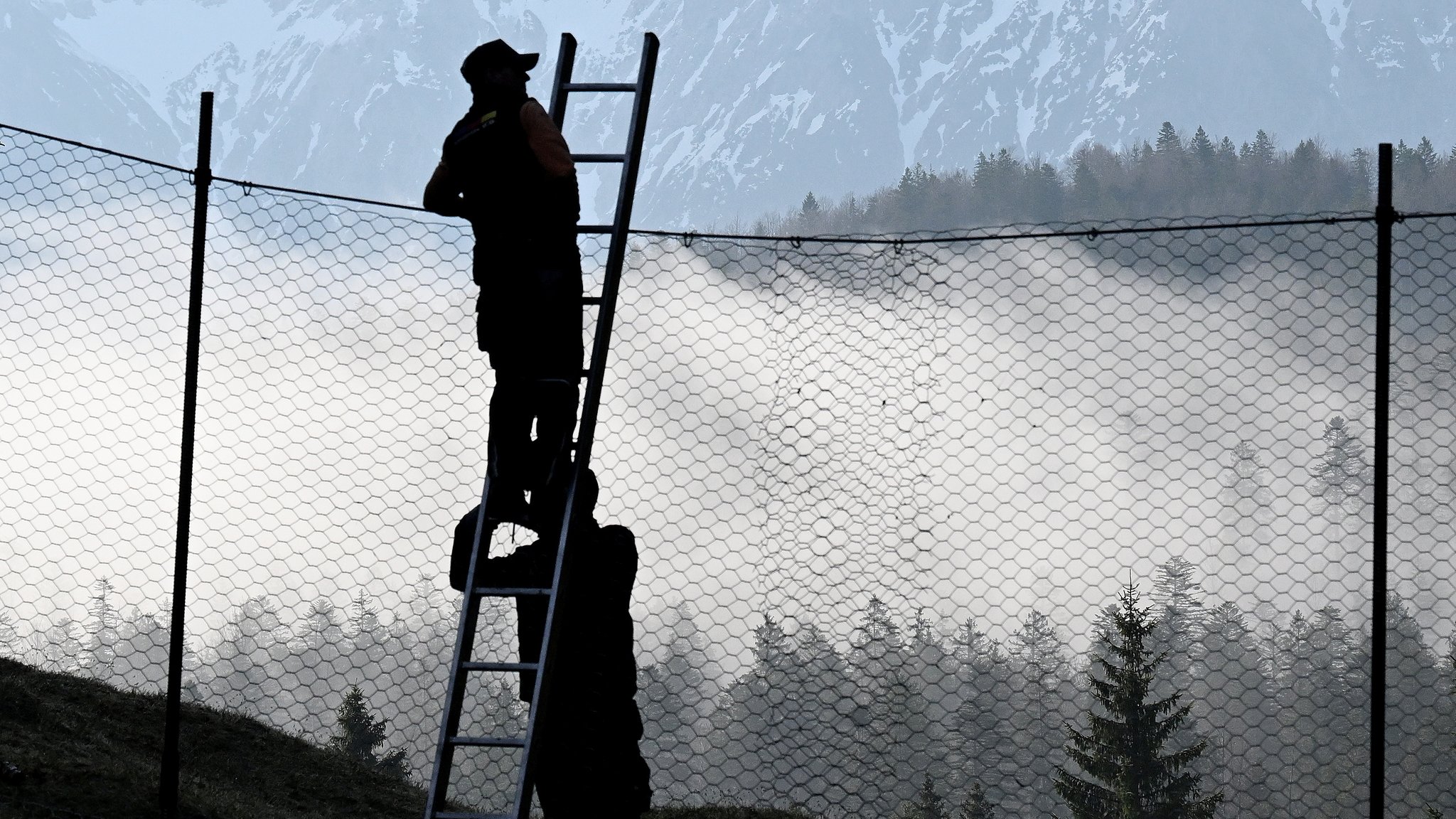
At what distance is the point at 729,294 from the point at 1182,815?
1119 inches

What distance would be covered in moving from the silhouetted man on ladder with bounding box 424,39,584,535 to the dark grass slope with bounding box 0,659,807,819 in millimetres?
1998

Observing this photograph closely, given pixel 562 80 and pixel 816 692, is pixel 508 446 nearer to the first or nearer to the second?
pixel 562 80

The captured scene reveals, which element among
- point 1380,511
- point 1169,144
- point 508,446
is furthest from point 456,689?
point 1169,144

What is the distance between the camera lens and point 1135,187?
126 meters

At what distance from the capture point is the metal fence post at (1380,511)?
450cm

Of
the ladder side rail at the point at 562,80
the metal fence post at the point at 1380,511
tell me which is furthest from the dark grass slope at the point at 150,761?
the metal fence post at the point at 1380,511

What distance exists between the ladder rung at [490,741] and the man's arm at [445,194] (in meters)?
1.74

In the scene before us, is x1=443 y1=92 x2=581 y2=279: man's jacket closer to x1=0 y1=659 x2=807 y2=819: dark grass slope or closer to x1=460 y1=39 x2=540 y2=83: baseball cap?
x1=460 y1=39 x2=540 y2=83: baseball cap

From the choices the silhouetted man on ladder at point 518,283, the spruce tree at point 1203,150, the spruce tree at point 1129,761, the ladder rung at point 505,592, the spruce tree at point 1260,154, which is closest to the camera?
the ladder rung at point 505,592

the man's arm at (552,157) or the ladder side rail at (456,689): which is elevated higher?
the man's arm at (552,157)

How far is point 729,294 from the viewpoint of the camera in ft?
20.6

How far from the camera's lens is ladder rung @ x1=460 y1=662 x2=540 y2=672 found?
12.6 ft

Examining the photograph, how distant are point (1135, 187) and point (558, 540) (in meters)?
130

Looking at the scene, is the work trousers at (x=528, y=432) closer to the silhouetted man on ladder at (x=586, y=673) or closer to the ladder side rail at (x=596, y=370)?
the ladder side rail at (x=596, y=370)
